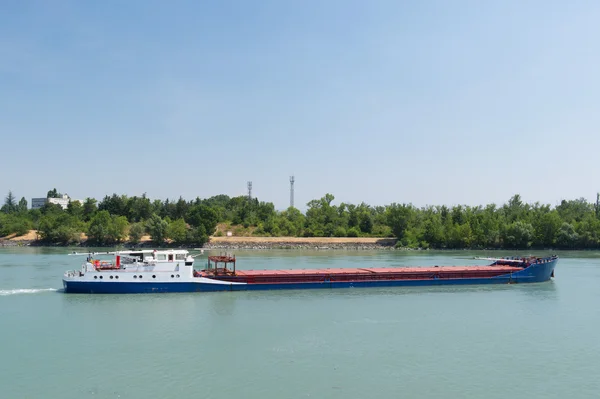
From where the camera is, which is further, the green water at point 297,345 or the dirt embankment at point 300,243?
the dirt embankment at point 300,243

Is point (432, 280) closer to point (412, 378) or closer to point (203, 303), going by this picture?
point (203, 303)

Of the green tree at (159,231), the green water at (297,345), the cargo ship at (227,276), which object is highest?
the green tree at (159,231)

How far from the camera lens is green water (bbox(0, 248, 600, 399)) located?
20.1 m

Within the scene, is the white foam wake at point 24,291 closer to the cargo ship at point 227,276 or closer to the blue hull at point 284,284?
the cargo ship at point 227,276

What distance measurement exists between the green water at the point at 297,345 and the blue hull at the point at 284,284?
3.18 feet

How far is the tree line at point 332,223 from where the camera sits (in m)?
106

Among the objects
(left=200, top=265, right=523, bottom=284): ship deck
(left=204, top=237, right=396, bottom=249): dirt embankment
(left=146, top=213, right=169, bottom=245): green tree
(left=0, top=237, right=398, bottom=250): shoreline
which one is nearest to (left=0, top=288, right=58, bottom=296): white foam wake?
(left=200, top=265, right=523, bottom=284): ship deck

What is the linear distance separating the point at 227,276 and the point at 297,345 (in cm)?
1774

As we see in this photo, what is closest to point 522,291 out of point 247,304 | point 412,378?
point 247,304

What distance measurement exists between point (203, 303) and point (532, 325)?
2181cm

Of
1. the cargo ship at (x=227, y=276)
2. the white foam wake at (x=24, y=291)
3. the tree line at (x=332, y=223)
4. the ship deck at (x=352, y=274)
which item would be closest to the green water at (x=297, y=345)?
the white foam wake at (x=24, y=291)

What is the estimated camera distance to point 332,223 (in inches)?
5192

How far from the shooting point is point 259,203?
A: 15150 centimetres

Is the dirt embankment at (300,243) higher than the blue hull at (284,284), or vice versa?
the dirt embankment at (300,243)
